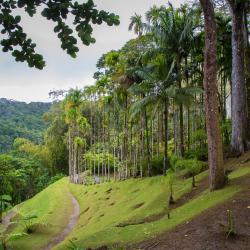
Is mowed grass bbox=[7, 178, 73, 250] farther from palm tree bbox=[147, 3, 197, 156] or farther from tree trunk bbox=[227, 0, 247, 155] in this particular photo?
tree trunk bbox=[227, 0, 247, 155]

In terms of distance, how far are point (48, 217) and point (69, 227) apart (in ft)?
16.2

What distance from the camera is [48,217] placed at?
103 feet

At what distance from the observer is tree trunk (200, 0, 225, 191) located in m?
13.4

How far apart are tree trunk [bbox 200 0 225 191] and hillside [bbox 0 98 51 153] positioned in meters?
73.1

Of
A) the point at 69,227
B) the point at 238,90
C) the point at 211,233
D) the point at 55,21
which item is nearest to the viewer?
the point at 55,21

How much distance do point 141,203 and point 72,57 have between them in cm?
1699

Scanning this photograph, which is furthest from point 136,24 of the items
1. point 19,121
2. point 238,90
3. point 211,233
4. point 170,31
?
point 19,121

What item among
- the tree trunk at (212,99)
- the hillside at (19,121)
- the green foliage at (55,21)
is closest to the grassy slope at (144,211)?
the tree trunk at (212,99)

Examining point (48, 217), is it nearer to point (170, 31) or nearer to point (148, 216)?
point (170, 31)

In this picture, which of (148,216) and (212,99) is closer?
(212,99)

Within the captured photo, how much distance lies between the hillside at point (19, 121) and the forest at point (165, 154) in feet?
85.6

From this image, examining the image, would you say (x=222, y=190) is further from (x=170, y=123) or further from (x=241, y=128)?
(x=170, y=123)

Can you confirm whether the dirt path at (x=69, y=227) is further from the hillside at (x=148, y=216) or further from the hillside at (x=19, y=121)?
the hillside at (x=19, y=121)

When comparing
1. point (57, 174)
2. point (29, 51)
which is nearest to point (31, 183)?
point (57, 174)
